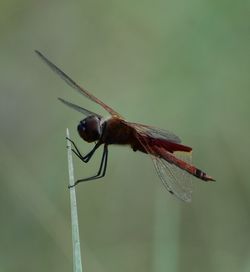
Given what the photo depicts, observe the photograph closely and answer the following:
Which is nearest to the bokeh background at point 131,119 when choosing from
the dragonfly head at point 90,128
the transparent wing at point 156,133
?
the transparent wing at point 156,133

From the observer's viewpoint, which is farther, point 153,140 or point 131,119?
point 131,119

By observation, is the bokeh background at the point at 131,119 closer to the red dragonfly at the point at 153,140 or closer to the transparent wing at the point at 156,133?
the red dragonfly at the point at 153,140

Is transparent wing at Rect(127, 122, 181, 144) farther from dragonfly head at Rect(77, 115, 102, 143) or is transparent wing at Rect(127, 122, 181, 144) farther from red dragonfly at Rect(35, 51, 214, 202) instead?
dragonfly head at Rect(77, 115, 102, 143)

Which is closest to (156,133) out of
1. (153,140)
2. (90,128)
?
(153,140)

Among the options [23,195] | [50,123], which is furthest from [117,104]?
[23,195]

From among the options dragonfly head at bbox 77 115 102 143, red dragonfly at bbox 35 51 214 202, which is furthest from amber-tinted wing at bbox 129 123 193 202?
dragonfly head at bbox 77 115 102 143

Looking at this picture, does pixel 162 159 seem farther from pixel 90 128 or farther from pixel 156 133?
pixel 90 128
